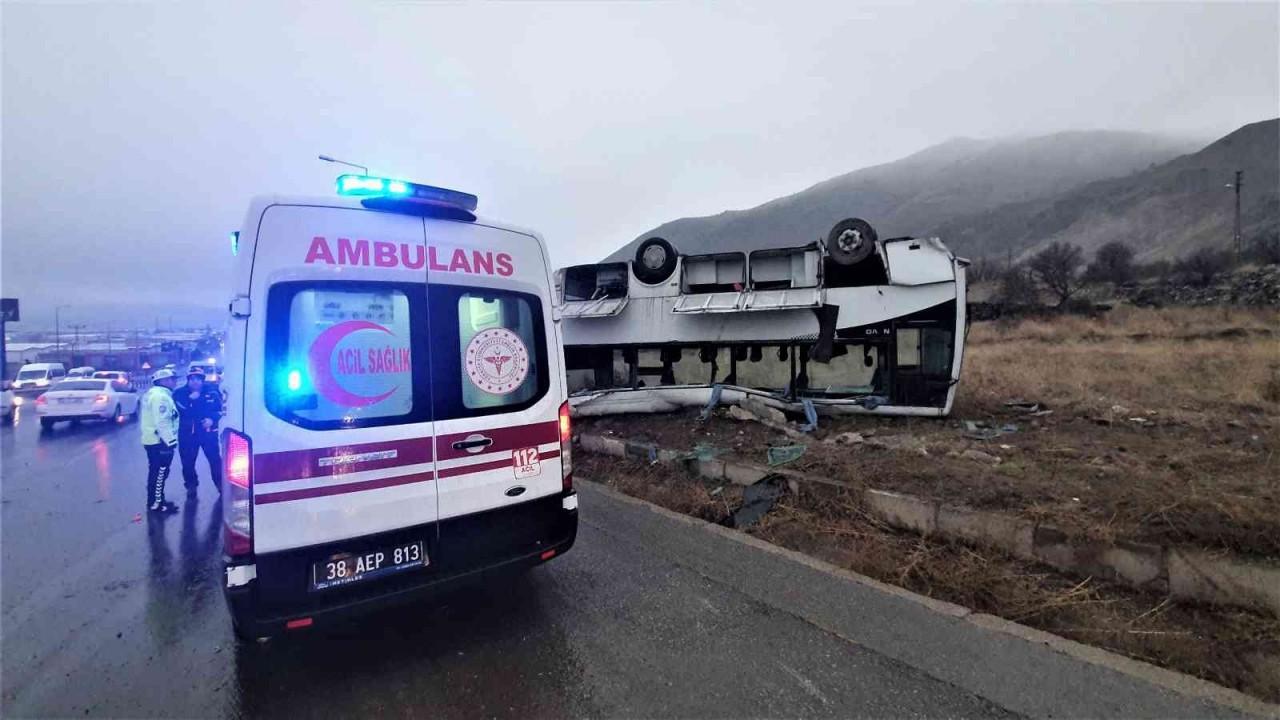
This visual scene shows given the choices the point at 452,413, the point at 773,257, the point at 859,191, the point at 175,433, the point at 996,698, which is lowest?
the point at 996,698

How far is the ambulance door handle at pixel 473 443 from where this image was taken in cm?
308

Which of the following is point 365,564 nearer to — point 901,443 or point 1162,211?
point 901,443

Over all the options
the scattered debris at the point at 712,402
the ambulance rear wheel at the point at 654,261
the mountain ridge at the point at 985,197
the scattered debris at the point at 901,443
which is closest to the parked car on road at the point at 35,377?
the ambulance rear wheel at the point at 654,261

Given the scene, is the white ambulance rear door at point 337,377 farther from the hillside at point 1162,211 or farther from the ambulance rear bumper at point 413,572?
the hillside at point 1162,211

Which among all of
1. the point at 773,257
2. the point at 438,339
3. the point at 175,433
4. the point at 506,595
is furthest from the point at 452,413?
the point at 773,257

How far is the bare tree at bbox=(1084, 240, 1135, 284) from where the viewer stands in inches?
1510

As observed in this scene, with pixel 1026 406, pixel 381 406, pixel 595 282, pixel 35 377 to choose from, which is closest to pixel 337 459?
pixel 381 406

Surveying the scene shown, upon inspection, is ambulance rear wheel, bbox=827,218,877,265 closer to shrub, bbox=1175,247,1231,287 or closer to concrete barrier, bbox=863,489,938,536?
concrete barrier, bbox=863,489,938,536

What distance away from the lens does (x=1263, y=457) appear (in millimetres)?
5574

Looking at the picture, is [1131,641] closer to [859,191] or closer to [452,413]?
[452,413]

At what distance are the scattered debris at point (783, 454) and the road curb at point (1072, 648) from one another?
1.49 metres

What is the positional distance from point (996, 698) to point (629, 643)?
1.80 m

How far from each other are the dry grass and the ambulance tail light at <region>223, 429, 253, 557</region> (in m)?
10.2

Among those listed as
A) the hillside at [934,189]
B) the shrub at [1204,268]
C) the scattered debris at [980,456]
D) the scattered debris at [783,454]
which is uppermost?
the hillside at [934,189]
